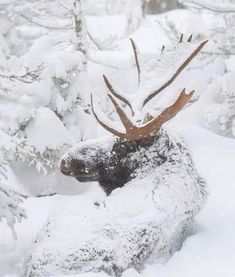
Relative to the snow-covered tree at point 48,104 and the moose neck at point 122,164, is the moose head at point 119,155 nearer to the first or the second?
the moose neck at point 122,164

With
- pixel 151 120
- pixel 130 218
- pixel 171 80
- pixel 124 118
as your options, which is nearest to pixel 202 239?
pixel 130 218

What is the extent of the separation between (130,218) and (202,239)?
32.1 inches

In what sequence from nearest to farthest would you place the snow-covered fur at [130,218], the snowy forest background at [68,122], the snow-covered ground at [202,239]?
the snow-covered fur at [130,218] < the snow-covered ground at [202,239] < the snowy forest background at [68,122]

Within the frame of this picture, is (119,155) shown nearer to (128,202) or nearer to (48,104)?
(128,202)

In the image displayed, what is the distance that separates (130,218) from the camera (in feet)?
14.4

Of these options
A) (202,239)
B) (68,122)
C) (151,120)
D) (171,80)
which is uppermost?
(171,80)

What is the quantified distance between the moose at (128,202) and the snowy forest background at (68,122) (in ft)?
0.65

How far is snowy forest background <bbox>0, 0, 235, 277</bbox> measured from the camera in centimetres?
476

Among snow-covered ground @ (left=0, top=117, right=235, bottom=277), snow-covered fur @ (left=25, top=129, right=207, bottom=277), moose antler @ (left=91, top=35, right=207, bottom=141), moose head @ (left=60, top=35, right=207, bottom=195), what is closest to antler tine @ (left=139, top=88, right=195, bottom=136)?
moose antler @ (left=91, top=35, right=207, bottom=141)

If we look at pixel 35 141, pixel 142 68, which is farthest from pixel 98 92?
pixel 142 68

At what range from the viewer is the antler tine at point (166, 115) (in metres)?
4.43

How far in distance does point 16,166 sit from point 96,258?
192 inches

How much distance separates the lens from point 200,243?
188 inches

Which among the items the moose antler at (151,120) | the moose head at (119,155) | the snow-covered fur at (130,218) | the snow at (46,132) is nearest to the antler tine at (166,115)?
the moose antler at (151,120)
